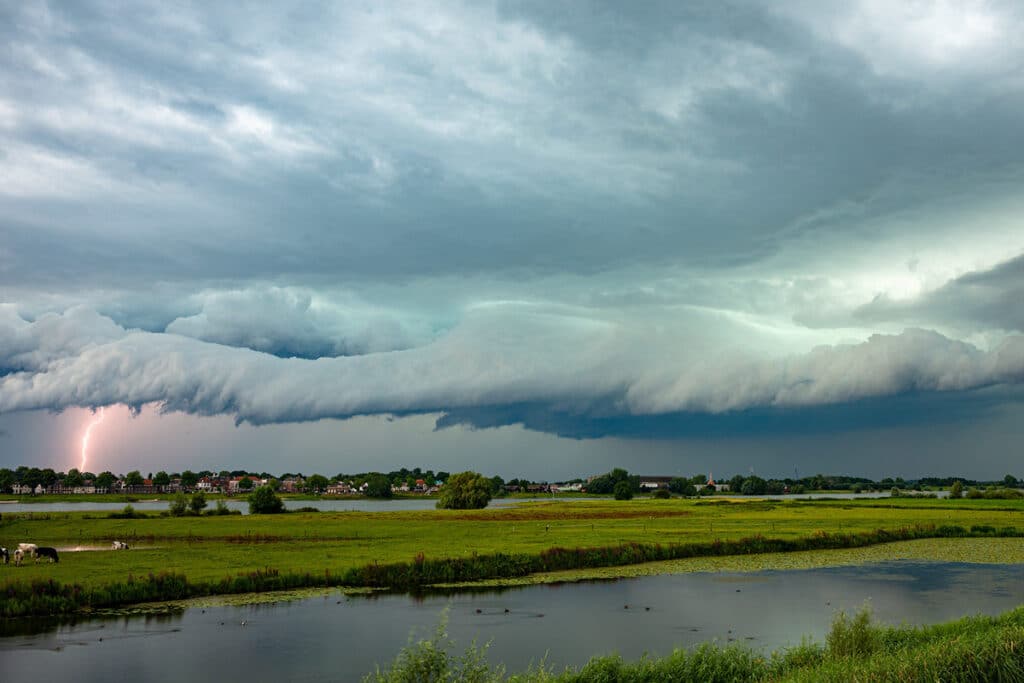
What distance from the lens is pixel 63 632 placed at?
27938 mm

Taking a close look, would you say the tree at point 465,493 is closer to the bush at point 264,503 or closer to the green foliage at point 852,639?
the bush at point 264,503

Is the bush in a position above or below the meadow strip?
below

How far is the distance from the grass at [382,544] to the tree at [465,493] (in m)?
32.3

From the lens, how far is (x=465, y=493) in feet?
422

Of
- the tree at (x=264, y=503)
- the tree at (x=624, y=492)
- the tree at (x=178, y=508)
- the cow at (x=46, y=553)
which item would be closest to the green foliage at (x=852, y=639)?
the cow at (x=46, y=553)

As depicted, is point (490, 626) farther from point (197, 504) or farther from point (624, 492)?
point (624, 492)

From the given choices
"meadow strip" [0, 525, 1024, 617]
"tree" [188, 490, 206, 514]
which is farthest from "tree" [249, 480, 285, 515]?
"meadow strip" [0, 525, 1024, 617]

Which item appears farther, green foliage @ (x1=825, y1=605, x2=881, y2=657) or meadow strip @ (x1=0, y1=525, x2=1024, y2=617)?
meadow strip @ (x1=0, y1=525, x2=1024, y2=617)

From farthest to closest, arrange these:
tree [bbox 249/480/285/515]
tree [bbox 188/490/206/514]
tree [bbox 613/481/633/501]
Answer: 1. tree [bbox 613/481/633/501]
2. tree [bbox 249/480/285/515]
3. tree [bbox 188/490/206/514]

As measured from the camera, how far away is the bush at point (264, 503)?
115 metres

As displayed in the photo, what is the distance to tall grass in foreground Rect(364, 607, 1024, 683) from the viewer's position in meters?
15.5

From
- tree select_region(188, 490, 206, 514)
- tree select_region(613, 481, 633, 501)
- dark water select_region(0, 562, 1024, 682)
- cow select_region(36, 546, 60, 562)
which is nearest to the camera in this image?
dark water select_region(0, 562, 1024, 682)

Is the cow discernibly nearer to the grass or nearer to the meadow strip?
the grass

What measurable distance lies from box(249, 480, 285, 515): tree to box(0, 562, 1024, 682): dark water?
85897 mm
